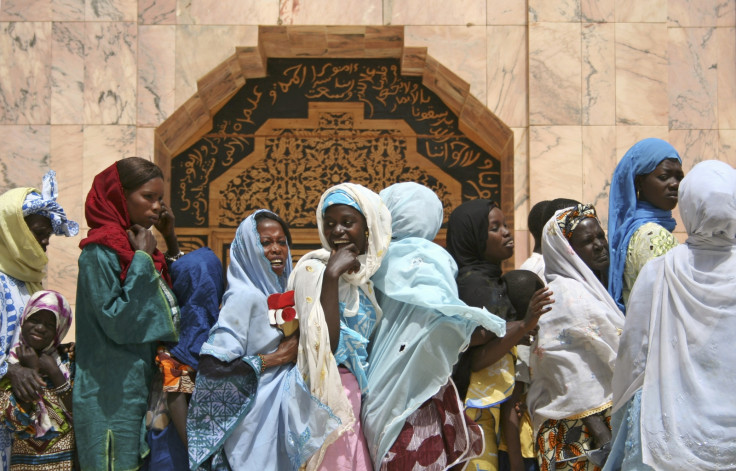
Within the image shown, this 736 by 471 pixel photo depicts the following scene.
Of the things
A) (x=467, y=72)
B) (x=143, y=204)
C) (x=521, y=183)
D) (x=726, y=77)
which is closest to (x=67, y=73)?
(x=467, y=72)

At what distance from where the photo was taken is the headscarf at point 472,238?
13.1ft

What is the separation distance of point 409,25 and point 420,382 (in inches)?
145

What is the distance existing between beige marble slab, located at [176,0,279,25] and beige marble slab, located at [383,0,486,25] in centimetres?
86

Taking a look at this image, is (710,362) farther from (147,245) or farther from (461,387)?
(147,245)

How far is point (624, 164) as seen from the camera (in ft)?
14.7

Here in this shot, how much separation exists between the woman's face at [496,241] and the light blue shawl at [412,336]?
30 cm

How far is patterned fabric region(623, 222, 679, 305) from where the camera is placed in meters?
4.04

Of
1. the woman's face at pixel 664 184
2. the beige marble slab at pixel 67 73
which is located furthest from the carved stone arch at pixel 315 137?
the woman's face at pixel 664 184

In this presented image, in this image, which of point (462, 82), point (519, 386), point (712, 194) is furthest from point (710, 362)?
point (462, 82)

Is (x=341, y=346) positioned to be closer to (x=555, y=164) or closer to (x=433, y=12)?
(x=555, y=164)

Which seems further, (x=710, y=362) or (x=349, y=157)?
(x=349, y=157)

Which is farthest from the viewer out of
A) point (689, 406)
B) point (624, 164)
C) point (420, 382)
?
point (624, 164)

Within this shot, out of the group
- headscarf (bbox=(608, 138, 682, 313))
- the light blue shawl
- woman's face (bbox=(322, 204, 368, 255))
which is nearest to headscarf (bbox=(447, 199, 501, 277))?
the light blue shawl

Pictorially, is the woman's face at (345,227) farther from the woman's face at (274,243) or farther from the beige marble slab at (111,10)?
the beige marble slab at (111,10)
